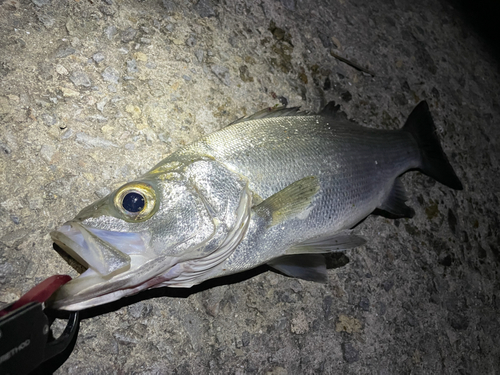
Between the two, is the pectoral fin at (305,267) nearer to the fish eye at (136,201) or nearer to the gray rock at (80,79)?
the fish eye at (136,201)

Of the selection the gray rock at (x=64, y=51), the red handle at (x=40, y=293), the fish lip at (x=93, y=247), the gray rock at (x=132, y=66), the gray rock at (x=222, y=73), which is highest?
the gray rock at (x=222, y=73)

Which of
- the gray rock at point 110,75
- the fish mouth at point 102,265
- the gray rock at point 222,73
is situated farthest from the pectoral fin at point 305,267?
the gray rock at point 110,75

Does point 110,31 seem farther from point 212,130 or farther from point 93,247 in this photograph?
point 93,247

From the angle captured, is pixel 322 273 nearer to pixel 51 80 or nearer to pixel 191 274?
pixel 191 274

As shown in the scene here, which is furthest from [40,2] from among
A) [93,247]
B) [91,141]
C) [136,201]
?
[93,247]

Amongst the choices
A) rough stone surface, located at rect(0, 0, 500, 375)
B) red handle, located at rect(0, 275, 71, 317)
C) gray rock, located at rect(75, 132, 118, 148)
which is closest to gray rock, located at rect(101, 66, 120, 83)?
rough stone surface, located at rect(0, 0, 500, 375)

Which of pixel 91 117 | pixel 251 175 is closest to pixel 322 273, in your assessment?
pixel 251 175

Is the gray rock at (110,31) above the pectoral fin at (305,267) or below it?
above
